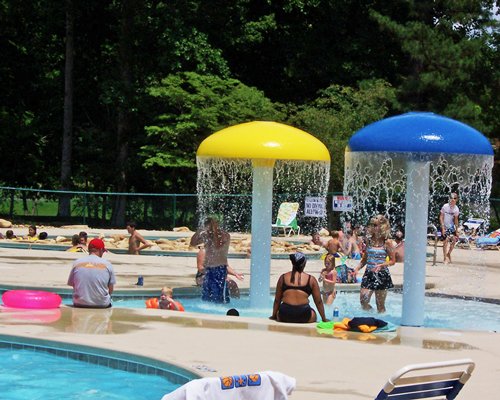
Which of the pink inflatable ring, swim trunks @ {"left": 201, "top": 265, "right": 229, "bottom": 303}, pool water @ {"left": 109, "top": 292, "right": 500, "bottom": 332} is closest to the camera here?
the pink inflatable ring

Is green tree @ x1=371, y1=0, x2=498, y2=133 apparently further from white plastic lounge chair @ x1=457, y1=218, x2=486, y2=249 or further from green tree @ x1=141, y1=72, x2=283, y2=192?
green tree @ x1=141, y1=72, x2=283, y2=192

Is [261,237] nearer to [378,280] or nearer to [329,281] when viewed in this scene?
[329,281]

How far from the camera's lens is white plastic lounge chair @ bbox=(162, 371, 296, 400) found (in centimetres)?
626

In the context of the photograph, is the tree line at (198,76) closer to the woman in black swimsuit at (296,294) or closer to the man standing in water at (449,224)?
the man standing in water at (449,224)

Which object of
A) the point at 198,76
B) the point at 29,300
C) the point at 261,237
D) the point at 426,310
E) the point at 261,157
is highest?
the point at 198,76

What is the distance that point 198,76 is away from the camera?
37.7 metres

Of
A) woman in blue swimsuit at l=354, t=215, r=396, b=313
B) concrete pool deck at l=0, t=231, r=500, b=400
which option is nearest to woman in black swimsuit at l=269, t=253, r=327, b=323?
concrete pool deck at l=0, t=231, r=500, b=400

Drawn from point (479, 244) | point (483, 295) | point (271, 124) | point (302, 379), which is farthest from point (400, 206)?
point (302, 379)

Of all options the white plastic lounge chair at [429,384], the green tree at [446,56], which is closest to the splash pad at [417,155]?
the white plastic lounge chair at [429,384]

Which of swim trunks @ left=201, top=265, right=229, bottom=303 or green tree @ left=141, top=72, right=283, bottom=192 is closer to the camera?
swim trunks @ left=201, top=265, right=229, bottom=303

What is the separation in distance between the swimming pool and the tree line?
25.4m

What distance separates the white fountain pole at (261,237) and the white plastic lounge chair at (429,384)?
854 centimetres

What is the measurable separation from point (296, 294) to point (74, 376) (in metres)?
3.22

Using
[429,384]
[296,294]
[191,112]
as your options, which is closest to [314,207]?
[191,112]
